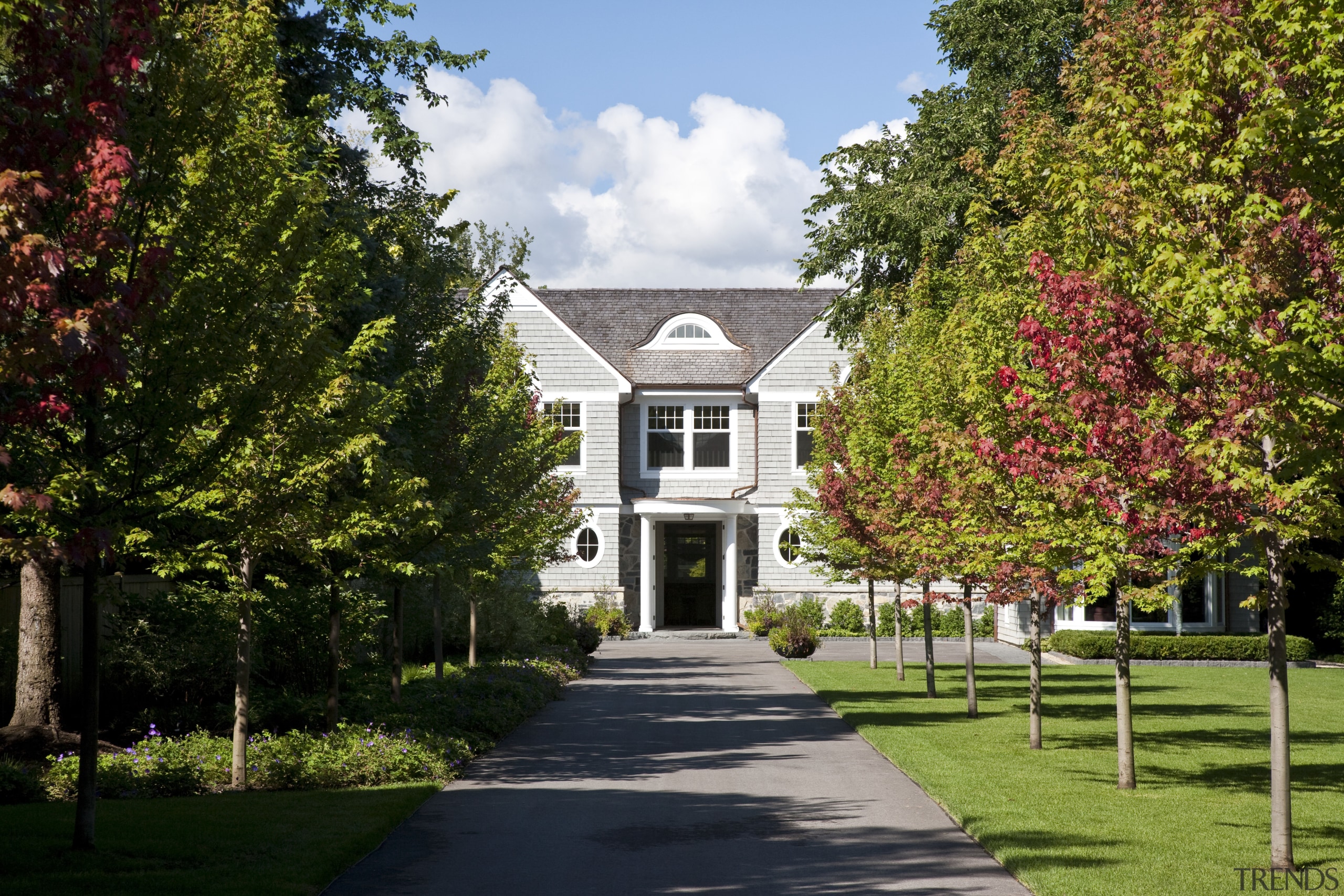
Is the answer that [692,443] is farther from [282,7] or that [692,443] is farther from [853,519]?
[282,7]

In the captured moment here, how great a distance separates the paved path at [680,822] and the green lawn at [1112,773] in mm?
475

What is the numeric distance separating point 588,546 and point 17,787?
85.7 feet

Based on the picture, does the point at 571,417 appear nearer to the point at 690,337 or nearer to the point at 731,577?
the point at 690,337

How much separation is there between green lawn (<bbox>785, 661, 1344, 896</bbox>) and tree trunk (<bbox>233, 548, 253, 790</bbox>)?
6.74m

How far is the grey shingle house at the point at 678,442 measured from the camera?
36500mm

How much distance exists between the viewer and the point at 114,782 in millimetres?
11211

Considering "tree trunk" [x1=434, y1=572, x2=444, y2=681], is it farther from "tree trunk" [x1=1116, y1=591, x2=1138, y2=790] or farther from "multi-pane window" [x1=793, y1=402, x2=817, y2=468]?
"multi-pane window" [x1=793, y1=402, x2=817, y2=468]

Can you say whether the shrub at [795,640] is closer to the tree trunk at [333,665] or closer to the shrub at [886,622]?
the shrub at [886,622]

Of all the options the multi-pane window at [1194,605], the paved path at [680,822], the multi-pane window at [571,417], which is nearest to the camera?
the paved path at [680,822]

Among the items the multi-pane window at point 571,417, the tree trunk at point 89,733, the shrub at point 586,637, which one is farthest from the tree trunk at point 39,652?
the multi-pane window at point 571,417

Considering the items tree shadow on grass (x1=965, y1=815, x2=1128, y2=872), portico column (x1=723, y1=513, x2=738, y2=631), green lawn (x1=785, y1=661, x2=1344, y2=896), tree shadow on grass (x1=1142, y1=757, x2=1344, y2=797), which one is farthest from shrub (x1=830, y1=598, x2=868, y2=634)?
tree shadow on grass (x1=965, y1=815, x2=1128, y2=872)

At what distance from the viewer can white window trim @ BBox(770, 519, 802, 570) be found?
3653cm

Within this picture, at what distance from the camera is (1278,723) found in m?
8.43

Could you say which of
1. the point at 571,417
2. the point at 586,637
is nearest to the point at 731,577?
the point at 571,417
